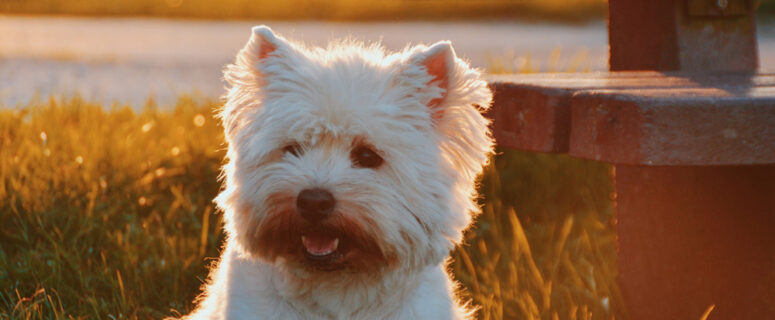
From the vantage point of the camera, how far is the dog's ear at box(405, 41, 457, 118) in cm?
305

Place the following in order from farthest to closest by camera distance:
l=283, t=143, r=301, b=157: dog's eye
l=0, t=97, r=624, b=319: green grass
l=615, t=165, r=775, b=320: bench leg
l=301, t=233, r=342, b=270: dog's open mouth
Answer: l=0, t=97, r=624, b=319: green grass, l=615, t=165, r=775, b=320: bench leg, l=283, t=143, r=301, b=157: dog's eye, l=301, t=233, r=342, b=270: dog's open mouth

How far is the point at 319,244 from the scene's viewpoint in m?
2.96

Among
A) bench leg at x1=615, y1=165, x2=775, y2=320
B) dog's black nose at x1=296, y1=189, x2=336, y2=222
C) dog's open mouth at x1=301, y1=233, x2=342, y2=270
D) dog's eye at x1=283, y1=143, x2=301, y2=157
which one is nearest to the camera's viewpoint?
dog's black nose at x1=296, y1=189, x2=336, y2=222

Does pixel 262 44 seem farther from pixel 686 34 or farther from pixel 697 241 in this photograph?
pixel 686 34

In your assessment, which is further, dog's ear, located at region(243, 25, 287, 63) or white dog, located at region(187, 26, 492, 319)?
dog's ear, located at region(243, 25, 287, 63)

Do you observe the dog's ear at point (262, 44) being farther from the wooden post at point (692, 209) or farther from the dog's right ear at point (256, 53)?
the wooden post at point (692, 209)

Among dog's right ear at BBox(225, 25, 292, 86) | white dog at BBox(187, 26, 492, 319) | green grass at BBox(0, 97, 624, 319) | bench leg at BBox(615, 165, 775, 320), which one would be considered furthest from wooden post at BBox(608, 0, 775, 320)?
dog's right ear at BBox(225, 25, 292, 86)

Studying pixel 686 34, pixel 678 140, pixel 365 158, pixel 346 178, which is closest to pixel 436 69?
pixel 365 158

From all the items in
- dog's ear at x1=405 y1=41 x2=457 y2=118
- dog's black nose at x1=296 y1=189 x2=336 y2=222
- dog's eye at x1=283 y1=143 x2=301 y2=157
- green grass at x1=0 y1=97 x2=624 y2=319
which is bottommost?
green grass at x1=0 y1=97 x2=624 y2=319

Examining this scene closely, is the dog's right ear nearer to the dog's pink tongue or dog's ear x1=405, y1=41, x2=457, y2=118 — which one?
dog's ear x1=405, y1=41, x2=457, y2=118

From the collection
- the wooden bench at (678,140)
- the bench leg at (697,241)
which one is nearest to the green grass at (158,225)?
the bench leg at (697,241)

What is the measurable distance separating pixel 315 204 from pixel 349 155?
0.89 ft

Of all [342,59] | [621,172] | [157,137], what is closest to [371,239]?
[342,59]

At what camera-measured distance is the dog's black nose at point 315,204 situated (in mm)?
2768
